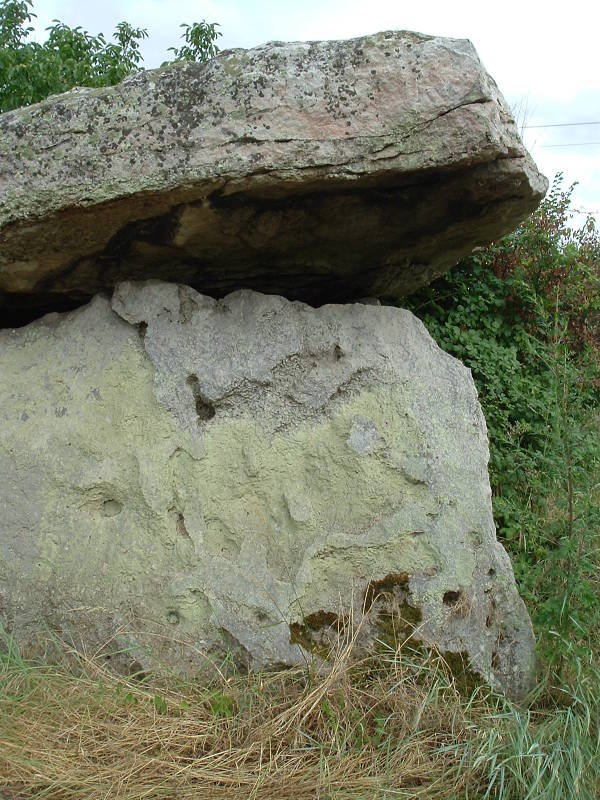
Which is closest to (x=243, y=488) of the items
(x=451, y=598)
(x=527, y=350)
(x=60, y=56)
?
(x=451, y=598)

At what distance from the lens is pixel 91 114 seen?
2846 mm

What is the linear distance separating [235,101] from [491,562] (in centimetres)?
195

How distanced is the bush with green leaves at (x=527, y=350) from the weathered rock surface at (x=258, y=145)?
3.84 feet

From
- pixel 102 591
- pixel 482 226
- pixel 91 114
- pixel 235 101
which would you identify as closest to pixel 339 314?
pixel 482 226

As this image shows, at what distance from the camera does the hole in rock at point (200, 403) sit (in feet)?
10.7

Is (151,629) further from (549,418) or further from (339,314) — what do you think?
(549,418)

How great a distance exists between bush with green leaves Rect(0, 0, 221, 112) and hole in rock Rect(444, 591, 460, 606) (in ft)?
16.2

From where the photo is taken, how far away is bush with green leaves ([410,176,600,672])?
4055mm

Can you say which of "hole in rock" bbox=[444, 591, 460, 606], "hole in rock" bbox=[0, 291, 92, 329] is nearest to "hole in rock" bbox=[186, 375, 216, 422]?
"hole in rock" bbox=[0, 291, 92, 329]

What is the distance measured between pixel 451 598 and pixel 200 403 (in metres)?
1.25

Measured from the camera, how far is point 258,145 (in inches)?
109

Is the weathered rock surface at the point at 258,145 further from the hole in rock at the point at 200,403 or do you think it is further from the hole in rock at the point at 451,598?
the hole in rock at the point at 451,598

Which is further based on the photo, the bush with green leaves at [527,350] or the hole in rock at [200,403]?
the bush with green leaves at [527,350]

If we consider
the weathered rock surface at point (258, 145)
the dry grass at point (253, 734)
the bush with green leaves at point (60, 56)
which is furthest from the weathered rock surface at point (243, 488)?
the bush with green leaves at point (60, 56)
